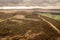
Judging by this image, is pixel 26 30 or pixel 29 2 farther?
pixel 29 2

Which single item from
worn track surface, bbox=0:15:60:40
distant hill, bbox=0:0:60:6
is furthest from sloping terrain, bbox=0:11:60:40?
distant hill, bbox=0:0:60:6

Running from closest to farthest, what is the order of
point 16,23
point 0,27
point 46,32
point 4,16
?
point 46,32, point 0,27, point 16,23, point 4,16

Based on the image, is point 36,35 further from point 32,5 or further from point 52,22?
point 32,5

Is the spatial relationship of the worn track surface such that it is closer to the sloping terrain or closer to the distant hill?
the sloping terrain

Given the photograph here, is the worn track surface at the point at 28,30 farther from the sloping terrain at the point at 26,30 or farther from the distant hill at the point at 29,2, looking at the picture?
the distant hill at the point at 29,2

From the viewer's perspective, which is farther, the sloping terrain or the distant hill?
the distant hill

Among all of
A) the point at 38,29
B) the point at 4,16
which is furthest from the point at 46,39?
the point at 4,16

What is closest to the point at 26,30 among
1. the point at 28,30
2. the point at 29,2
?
the point at 28,30

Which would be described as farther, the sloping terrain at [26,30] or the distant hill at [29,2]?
the distant hill at [29,2]

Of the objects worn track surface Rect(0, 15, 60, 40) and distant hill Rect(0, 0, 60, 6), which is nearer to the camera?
worn track surface Rect(0, 15, 60, 40)

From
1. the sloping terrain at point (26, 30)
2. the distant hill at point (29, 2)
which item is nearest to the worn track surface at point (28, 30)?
the sloping terrain at point (26, 30)

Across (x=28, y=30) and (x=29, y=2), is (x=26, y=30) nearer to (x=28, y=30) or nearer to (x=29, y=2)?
(x=28, y=30)
